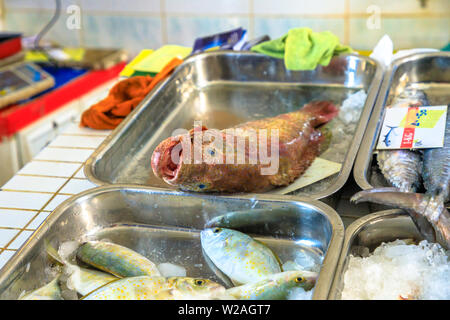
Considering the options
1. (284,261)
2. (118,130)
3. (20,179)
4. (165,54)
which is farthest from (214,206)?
(165,54)

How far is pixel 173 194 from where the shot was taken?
1381mm

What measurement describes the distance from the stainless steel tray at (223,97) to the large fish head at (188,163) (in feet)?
0.90

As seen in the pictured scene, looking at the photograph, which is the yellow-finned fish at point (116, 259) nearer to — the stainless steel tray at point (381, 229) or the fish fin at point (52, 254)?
the fish fin at point (52, 254)

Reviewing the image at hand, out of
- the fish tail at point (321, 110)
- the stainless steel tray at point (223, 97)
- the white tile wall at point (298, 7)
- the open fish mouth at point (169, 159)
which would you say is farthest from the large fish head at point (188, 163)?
the white tile wall at point (298, 7)

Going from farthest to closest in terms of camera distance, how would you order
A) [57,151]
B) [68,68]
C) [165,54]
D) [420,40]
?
[68,68] → [420,40] → [165,54] → [57,151]

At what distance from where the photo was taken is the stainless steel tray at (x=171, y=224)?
4.12ft

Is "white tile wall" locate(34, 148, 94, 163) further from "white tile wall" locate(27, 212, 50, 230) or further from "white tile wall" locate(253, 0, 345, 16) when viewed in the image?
"white tile wall" locate(253, 0, 345, 16)

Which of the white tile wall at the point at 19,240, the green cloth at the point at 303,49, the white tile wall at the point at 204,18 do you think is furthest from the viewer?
the white tile wall at the point at 204,18

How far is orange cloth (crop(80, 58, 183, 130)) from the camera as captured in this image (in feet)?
6.55

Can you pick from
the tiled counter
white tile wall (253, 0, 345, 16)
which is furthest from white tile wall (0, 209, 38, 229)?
white tile wall (253, 0, 345, 16)

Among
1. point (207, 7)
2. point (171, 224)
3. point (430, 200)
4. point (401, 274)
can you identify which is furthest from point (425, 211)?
point (207, 7)

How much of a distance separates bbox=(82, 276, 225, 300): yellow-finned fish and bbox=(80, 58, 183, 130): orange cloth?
974 millimetres

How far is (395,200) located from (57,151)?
3.73 feet
